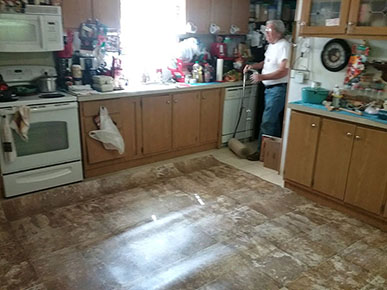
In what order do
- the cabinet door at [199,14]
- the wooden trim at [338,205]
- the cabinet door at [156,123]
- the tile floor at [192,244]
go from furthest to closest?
the cabinet door at [199,14] → the cabinet door at [156,123] → the wooden trim at [338,205] → the tile floor at [192,244]

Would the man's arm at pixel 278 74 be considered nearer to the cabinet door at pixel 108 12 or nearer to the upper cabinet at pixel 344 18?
the upper cabinet at pixel 344 18

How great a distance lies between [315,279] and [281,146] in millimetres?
1849

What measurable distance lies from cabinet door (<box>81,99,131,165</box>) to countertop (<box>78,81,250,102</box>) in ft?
0.22

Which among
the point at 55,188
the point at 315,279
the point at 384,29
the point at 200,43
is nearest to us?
the point at 315,279

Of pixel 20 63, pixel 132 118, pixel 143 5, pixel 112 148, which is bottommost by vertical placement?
pixel 112 148

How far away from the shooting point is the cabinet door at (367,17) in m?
2.74

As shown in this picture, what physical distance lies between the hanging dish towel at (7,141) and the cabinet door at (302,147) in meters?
2.52

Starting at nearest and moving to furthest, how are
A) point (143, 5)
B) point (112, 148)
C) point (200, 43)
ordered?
point (112, 148), point (143, 5), point (200, 43)

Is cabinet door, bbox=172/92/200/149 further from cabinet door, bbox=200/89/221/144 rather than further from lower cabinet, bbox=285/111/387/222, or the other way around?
lower cabinet, bbox=285/111/387/222

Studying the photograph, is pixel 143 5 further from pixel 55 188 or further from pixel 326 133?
pixel 326 133

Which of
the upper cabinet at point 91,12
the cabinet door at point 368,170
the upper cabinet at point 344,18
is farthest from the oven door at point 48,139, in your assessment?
the cabinet door at point 368,170

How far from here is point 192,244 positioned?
2646mm

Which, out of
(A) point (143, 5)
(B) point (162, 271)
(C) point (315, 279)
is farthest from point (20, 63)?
(C) point (315, 279)

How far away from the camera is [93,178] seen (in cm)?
377
